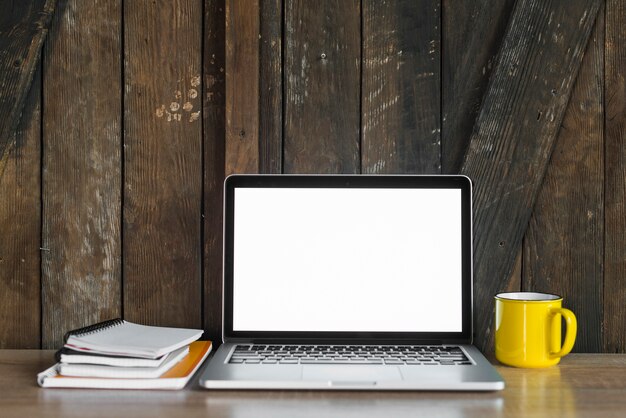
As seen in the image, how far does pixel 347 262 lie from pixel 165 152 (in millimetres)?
402

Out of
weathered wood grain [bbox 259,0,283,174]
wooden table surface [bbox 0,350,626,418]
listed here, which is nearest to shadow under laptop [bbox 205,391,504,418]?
wooden table surface [bbox 0,350,626,418]

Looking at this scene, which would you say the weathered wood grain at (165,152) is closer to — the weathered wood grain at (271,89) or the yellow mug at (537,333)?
the weathered wood grain at (271,89)

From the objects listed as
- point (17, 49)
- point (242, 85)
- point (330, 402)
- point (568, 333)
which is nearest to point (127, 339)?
point (330, 402)

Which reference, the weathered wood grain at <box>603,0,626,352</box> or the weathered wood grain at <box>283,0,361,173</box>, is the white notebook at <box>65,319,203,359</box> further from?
the weathered wood grain at <box>603,0,626,352</box>

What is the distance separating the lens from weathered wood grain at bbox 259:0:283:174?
1156mm

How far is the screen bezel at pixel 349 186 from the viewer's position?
1.05 metres

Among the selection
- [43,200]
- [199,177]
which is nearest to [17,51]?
[43,200]

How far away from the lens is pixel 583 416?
0.78m

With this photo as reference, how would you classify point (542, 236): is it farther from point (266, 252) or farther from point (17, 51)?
point (17, 51)

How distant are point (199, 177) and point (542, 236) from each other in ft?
2.11

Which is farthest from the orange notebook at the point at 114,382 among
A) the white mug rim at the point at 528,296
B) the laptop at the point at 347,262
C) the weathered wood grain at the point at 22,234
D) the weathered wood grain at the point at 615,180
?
the weathered wood grain at the point at 615,180

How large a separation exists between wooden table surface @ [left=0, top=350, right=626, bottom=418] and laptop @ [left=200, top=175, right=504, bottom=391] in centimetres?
18

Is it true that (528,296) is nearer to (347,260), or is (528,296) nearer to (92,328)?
(347,260)

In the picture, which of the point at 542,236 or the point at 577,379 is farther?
the point at 542,236
